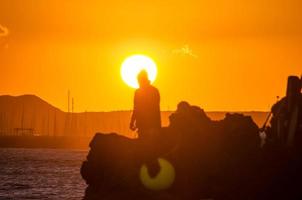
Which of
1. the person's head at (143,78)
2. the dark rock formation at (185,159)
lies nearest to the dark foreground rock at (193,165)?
the dark rock formation at (185,159)

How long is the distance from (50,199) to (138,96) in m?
34.0

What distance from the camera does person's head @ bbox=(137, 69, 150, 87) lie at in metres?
27.7

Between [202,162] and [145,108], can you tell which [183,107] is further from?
[202,162]

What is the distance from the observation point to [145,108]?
28125 mm

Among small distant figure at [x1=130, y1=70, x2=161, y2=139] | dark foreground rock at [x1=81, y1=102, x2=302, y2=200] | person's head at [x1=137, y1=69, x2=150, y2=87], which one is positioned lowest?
dark foreground rock at [x1=81, y1=102, x2=302, y2=200]

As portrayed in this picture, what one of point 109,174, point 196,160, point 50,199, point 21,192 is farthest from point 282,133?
point 21,192

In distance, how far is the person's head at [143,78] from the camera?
27.7 metres

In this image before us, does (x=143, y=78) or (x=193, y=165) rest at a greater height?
(x=143, y=78)

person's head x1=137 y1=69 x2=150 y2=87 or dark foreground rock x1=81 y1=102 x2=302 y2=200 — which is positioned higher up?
person's head x1=137 y1=69 x2=150 y2=87

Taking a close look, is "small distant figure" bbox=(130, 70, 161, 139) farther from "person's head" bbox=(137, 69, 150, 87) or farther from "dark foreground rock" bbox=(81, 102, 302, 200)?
"dark foreground rock" bbox=(81, 102, 302, 200)

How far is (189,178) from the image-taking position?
2652cm

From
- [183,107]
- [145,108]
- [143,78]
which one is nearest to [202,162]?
[183,107]

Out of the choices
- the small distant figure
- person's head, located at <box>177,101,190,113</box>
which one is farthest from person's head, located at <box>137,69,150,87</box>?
person's head, located at <box>177,101,190,113</box>

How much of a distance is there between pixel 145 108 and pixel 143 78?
1.04 m
